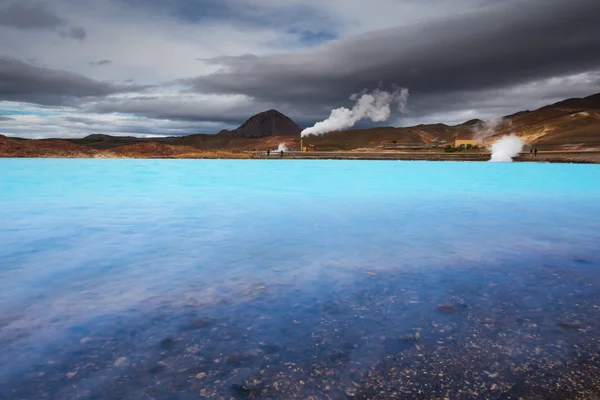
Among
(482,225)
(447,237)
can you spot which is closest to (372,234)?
(447,237)

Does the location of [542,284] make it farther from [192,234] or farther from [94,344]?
[192,234]

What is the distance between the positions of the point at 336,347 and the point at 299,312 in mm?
1390

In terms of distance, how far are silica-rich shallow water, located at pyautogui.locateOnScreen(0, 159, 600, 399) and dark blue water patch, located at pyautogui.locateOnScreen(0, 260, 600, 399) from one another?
2cm

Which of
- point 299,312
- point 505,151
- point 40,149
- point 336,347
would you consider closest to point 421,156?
point 505,151

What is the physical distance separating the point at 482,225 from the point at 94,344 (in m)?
14.0

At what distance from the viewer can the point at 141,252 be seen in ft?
36.0

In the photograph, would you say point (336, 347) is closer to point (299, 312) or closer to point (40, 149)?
point (299, 312)

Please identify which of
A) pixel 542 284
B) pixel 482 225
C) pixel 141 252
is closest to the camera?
pixel 542 284

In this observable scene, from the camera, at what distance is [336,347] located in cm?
512

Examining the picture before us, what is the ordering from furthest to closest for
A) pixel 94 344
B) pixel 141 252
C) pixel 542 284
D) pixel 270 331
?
pixel 141 252, pixel 542 284, pixel 270 331, pixel 94 344

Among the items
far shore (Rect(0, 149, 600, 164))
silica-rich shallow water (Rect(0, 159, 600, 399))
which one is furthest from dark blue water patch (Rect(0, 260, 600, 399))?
far shore (Rect(0, 149, 600, 164))

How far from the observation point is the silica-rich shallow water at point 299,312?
436 centimetres

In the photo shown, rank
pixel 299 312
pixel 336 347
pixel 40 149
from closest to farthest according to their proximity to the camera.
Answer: pixel 336 347, pixel 299 312, pixel 40 149

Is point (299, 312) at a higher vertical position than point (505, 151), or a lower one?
higher
